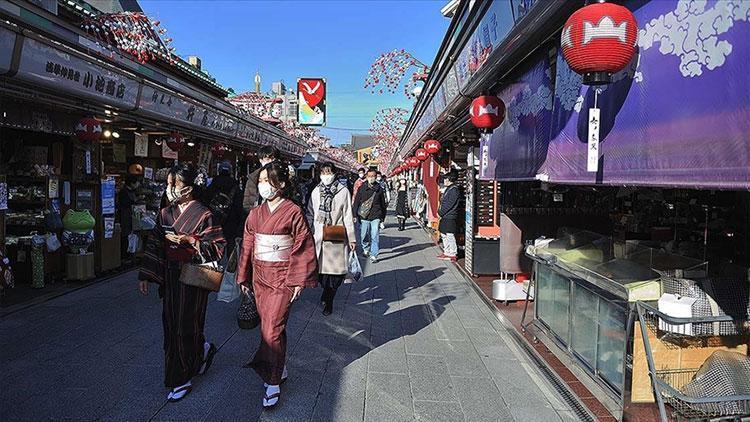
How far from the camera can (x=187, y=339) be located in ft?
12.8

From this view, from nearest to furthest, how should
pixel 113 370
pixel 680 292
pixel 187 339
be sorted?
pixel 680 292 → pixel 187 339 → pixel 113 370

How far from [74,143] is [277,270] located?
21.3ft

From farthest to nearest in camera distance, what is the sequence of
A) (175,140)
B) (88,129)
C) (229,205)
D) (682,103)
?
(175,140)
(88,129)
(229,205)
(682,103)

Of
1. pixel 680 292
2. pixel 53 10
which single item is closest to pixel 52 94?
pixel 53 10

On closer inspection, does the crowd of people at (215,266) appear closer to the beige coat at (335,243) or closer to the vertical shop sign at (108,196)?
the beige coat at (335,243)

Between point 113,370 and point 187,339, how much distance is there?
3.69 ft

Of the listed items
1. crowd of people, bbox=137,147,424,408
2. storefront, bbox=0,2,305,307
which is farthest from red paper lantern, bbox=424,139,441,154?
crowd of people, bbox=137,147,424,408

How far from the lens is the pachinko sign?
27.8 metres

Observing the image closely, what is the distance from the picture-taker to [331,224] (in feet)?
20.0

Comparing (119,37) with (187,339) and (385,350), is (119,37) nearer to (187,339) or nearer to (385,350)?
(187,339)

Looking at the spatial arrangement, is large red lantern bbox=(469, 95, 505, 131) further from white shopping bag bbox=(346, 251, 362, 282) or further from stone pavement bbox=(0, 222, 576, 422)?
stone pavement bbox=(0, 222, 576, 422)

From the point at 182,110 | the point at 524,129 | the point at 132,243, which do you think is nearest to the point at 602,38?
the point at 524,129

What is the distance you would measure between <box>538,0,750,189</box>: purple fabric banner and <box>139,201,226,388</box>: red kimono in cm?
316

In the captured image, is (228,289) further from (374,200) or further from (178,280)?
(374,200)
